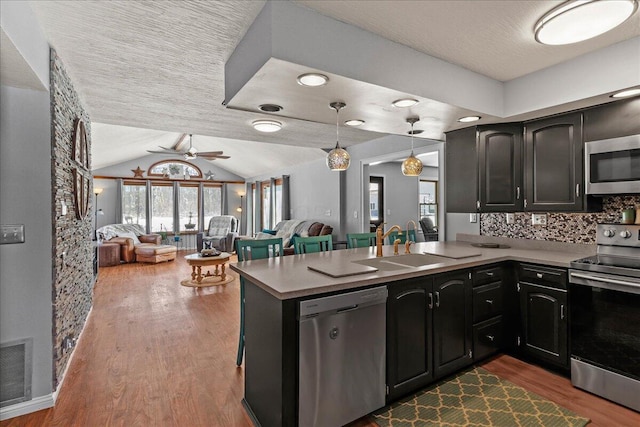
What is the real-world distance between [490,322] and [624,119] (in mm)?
1841

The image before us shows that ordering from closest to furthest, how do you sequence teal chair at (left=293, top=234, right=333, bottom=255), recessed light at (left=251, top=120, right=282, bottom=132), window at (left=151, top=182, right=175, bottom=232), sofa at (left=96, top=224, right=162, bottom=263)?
teal chair at (left=293, top=234, right=333, bottom=255)
recessed light at (left=251, top=120, right=282, bottom=132)
sofa at (left=96, top=224, right=162, bottom=263)
window at (left=151, top=182, right=175, bottom=232)

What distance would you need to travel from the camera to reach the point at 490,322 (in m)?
2.64

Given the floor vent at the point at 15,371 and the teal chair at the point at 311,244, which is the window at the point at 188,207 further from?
the floor vent at the point at 15,371

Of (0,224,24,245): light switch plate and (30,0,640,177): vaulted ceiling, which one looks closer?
(30,0,640,177): vaulted ceiling

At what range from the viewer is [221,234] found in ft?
31.7

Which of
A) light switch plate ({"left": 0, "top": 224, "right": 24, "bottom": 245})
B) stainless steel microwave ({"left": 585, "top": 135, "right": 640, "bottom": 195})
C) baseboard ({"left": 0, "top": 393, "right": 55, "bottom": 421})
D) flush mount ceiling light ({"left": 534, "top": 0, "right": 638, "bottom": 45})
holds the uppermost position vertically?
flush mount ceiling light ({"left": 534, "top": 0, "right": 638, "bottom": 45})

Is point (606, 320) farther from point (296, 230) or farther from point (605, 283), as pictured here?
point (296, 230)

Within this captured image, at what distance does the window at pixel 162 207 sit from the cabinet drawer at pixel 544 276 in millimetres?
9940

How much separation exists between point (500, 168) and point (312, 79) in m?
2.18

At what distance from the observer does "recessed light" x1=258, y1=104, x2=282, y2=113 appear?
2.61 m

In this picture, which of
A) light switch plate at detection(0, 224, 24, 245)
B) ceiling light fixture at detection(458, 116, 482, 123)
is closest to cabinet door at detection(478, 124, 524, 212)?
ceiling light fixture at detection(458, 116, 482, 123)

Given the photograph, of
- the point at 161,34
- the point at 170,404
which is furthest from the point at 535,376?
the point at 161,34

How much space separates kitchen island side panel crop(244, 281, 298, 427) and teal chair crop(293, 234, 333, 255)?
1.19 m

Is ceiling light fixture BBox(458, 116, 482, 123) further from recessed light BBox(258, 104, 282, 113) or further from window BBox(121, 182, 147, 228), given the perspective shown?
window BBox(121, 182, 147, 228)
